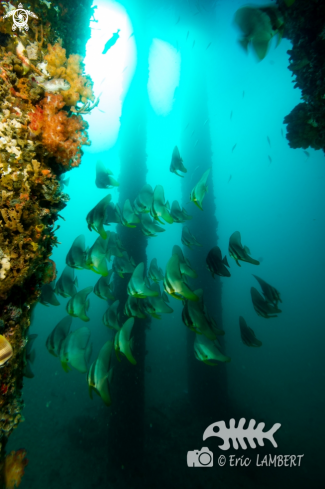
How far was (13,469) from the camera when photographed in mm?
2492

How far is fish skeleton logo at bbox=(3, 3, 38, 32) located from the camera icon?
12.1m

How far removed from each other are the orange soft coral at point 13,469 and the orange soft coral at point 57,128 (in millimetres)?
3629

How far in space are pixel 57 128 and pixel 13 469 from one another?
403 centimetres

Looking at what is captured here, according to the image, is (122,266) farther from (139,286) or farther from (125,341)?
(125,341)

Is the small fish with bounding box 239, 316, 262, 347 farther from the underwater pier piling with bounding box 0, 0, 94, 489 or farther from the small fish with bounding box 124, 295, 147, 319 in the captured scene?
the underwater pier piling with bounding box 0, 0, 94, 489

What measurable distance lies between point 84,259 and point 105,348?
59.7 inches

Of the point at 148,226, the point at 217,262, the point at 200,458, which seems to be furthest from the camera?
the point at 200,458

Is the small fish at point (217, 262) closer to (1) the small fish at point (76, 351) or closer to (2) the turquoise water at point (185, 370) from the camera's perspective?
(1) the small fish at point (76, 351)

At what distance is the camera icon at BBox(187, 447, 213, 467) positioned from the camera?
7754 mm

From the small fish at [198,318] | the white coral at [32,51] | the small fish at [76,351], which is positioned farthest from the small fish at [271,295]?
the white coral at [32,51]

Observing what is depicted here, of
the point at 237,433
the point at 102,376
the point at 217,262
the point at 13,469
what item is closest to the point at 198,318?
the point at 217,262

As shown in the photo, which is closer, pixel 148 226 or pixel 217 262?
pixel 217 262

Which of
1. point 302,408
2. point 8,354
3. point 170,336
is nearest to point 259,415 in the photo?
point 302,408

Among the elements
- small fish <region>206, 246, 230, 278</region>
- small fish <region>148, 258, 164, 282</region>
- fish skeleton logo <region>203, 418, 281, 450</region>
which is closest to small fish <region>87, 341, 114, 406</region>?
small fish <region>206, 246, 230, 278</region>
